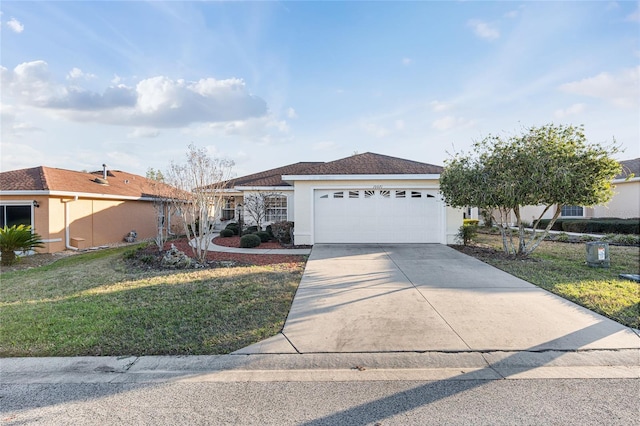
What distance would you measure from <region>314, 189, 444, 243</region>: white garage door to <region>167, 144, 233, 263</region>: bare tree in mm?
5256

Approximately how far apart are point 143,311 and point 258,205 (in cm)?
1123

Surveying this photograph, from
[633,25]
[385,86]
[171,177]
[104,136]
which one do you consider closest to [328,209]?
[385,86]

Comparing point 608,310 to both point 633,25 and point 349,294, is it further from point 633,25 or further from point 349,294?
point 633,25

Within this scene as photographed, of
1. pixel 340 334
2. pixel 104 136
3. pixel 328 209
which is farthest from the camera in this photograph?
pixel 104 136

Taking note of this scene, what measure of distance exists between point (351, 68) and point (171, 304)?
11.0m

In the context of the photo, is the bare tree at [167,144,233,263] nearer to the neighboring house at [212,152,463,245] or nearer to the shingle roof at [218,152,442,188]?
the neighboring house at [212,152,463,245]

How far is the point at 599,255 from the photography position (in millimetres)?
8609

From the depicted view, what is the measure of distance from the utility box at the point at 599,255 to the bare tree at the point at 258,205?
12.9 m

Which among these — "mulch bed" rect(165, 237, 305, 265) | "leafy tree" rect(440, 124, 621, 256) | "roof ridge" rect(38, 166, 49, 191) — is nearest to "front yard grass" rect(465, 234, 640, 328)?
"leafy tree" rect(440, 124, 621, 256)

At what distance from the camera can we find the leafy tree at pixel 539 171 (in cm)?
859

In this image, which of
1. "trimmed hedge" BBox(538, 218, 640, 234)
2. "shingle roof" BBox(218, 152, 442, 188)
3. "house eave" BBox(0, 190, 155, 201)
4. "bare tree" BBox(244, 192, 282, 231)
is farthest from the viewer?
"bare tree" BBox(244, 192, 282, 231)

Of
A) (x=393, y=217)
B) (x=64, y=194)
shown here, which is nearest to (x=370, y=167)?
(x=393, y=217)

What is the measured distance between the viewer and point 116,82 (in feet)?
42.7

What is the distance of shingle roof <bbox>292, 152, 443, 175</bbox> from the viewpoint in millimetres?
13273
